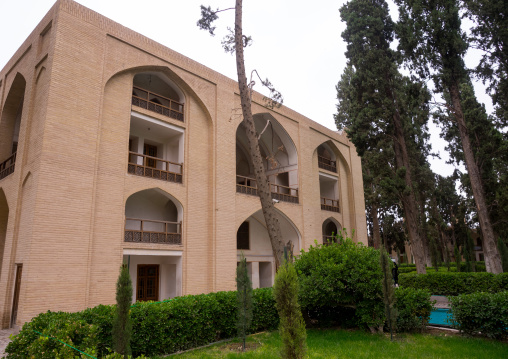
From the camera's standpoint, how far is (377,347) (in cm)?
753

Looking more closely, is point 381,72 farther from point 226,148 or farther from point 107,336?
point 107,336

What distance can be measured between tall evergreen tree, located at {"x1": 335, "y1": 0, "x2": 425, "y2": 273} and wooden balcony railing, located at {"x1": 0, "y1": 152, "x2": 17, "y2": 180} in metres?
15.0

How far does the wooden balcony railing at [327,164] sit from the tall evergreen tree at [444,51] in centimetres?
773

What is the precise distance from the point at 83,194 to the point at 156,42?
6.70m

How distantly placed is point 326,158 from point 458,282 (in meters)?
10.3

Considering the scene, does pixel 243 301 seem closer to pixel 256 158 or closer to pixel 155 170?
pixel 256 158

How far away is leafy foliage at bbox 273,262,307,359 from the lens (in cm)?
434

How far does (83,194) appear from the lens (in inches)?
436

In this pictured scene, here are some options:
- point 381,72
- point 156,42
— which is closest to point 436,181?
point 381,72

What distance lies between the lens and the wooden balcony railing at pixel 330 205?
21.7 m

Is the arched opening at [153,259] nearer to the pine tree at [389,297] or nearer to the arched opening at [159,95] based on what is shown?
the arched opening at [159,95]

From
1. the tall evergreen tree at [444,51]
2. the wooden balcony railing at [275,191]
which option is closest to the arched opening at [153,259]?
the wooden balcony railing at [275,191]

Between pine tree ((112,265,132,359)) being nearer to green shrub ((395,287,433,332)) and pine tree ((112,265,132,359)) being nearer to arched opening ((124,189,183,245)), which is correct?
green shrub ((395,287,433,332))

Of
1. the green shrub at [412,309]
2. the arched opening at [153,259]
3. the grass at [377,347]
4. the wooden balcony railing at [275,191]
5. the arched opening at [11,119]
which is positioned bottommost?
the grass at [377,347]
